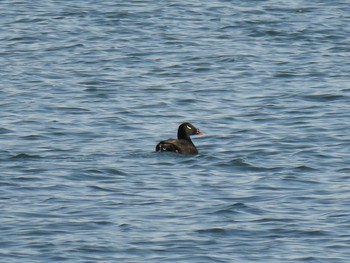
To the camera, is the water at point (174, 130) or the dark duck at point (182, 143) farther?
the dark duck at point (182, 143)

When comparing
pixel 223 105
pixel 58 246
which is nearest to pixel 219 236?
pixel 58 246

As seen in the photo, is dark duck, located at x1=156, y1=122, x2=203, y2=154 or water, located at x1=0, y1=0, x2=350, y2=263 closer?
water, located at x1=0, y1=0, x2=350, y2=263

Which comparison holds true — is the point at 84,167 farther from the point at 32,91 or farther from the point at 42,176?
the point at 32,91

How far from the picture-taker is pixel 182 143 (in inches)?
768

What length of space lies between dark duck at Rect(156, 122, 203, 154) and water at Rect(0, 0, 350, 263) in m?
0.16

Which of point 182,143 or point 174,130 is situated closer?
point 182,143

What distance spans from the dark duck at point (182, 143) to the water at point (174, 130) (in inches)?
6.2

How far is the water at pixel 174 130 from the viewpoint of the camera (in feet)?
48.4

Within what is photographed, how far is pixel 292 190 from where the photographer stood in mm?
17109

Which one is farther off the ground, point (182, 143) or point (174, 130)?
point (182, 143)

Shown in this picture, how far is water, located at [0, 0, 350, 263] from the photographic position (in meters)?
14.7

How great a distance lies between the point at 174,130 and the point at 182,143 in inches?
94.0

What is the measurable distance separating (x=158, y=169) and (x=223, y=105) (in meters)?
5.85

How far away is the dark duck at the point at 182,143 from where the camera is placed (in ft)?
63.2
